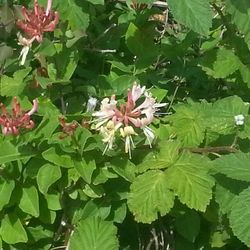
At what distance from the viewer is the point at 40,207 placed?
2145 mm

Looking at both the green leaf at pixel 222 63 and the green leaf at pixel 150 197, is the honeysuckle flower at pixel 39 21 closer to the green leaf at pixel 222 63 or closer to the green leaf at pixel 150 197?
the green leaf at pixel 150 197

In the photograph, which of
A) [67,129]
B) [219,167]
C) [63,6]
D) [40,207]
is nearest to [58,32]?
[63,6]

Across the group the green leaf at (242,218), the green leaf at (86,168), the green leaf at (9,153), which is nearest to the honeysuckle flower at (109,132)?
the green leaf at (86,168)

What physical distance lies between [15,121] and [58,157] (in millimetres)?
176

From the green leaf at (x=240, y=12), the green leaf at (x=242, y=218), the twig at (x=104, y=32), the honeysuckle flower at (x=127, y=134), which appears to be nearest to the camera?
the green leaf at (x=242, y=218)

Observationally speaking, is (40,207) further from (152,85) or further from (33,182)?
(152,85)

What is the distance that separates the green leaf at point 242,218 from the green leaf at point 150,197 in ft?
0.73

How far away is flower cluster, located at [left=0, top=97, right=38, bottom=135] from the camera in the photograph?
74.9 inches

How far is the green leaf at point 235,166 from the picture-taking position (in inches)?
A: 71.1

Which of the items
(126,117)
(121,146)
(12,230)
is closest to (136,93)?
(126,117)

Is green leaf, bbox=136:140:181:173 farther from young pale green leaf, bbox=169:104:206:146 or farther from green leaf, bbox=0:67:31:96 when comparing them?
green leaf, bbox=0:67:31:96

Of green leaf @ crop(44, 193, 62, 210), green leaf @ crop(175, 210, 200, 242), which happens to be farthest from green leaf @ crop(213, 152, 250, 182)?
green leaf @ crop(44, 193, 62, 210)

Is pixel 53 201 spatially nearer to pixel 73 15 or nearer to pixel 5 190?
pixel 5 190

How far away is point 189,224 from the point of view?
2.23m
